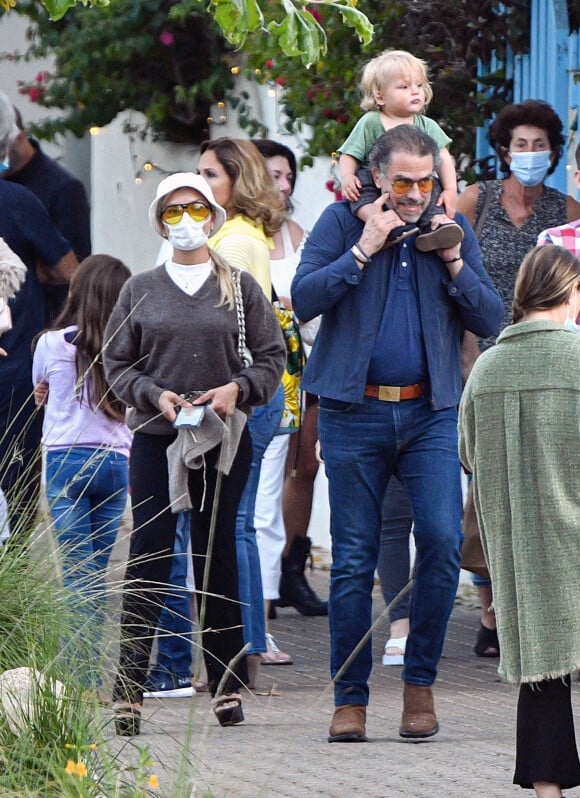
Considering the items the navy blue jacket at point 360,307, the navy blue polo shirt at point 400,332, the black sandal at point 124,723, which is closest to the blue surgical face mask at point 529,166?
the navy blue jacket at point 360,307

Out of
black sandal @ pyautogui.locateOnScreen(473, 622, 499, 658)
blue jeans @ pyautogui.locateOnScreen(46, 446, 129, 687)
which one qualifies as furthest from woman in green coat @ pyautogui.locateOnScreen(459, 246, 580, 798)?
black sandal @ pyautogui.locateOnScreen(473, 622, 499, 658)

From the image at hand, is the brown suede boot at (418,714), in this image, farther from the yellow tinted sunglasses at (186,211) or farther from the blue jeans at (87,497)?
the yellow tinted sunglasses at (186,211)

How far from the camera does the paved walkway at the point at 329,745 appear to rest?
15.3 feet

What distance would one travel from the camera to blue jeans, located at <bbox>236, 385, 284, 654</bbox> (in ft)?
22.1

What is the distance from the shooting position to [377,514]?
19.6ft

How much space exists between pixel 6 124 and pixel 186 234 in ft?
7.31

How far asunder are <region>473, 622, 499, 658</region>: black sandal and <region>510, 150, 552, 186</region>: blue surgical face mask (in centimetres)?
193

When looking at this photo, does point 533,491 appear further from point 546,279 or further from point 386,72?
point 386,72

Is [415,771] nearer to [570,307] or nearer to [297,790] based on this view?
[297,790]

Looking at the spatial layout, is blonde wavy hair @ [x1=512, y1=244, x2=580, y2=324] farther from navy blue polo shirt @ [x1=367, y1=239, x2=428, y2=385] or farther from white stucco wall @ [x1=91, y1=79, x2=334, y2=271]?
white stucco wall @ [x1=91, y1=79, x2=334, y2=271]

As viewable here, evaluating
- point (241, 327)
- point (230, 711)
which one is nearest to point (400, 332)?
point (241, 327)

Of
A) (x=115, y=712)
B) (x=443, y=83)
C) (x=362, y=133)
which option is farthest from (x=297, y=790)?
→ (x=443, y=83)

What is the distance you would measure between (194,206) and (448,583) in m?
1.58

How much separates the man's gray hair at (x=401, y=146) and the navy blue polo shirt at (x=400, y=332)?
0.28 meters
